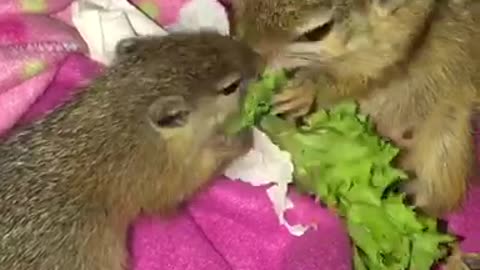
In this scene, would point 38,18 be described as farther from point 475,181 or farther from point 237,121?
point 475,181

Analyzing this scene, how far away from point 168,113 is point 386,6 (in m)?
0.58

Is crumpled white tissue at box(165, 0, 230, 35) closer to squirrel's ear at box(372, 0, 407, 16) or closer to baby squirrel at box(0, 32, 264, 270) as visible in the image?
baby squirrel at box(0, 32, 264, 270)

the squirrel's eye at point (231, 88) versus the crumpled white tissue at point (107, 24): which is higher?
the squirrel's eye at point (231, 88)

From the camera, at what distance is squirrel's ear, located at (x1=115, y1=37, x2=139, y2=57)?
3.77 metres

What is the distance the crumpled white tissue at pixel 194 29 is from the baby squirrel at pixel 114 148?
21cm

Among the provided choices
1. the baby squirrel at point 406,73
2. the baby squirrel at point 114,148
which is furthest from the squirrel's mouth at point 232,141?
the baby squirrel at point 406,73

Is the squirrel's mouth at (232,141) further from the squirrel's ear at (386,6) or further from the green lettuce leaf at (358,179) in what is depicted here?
the squirrel's ear at (386,6)

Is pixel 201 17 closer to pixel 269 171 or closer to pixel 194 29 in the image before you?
pixel 194 29

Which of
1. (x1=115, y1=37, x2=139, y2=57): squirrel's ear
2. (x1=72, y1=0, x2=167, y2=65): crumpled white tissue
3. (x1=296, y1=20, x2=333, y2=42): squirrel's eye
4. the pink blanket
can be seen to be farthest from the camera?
(x1=72, y1=0, x2=167, y2=65): crumpled white tissue

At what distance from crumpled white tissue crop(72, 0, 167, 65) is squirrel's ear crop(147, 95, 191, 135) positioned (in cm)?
47

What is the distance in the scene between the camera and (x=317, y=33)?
3648 millimetres

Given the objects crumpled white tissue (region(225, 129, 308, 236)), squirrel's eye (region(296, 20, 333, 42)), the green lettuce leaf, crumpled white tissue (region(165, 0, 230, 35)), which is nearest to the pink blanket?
crumpled white tissue (region(225, 129, 308, 236))

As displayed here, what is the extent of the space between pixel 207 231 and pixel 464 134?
0.71 metres

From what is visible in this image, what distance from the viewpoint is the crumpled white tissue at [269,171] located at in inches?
154
